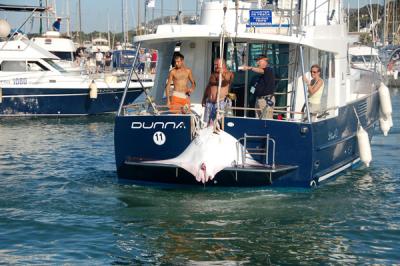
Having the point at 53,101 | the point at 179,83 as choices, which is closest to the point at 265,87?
the point at 179,83

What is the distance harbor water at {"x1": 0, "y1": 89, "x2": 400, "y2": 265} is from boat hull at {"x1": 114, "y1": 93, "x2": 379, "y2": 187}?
268 millimetres

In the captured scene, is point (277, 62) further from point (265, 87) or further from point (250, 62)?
point (265, 87)

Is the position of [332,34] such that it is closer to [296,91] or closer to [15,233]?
[296,91]

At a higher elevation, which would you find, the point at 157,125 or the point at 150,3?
the point at 150,3

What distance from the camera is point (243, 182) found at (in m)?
12.2

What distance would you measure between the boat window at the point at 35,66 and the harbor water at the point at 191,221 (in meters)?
12.2

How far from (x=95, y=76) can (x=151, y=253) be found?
65.3 ft

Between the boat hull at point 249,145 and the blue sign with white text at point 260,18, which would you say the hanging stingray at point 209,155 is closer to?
the boat hull at point 249,145

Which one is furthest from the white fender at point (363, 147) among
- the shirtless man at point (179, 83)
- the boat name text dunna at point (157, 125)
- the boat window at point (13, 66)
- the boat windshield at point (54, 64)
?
the boat window at point (13, 66)

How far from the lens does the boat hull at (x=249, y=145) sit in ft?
Result: 38.9

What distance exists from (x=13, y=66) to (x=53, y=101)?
1.98 meters

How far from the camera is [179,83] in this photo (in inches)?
513

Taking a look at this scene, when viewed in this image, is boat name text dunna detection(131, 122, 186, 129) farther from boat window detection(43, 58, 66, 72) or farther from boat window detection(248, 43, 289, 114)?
boat window detection(43, 58, 66, 72)

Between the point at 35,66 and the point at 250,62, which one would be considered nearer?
the point at 250,62
